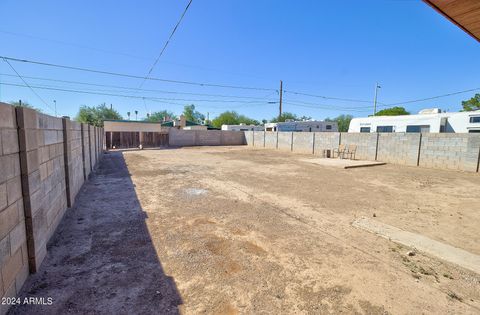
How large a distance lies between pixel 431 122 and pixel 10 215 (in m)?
23.0

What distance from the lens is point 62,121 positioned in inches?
170

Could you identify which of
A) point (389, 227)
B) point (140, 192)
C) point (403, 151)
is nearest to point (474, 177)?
point (403, 151)

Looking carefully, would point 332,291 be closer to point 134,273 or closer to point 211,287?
point 211,287

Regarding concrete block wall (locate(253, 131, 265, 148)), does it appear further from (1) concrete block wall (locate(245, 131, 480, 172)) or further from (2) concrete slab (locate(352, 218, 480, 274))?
(2) concrete slab (locate(352, 218, 480, 274))

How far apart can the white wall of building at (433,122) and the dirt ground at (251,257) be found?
1470 centimetres

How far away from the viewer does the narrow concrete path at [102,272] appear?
2.07m

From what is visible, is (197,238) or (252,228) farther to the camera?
(252,228)

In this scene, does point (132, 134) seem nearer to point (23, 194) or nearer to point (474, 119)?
point (23, 194)

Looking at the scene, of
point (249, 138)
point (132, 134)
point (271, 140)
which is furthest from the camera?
point (249, 138)

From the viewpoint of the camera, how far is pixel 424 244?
11.0ft

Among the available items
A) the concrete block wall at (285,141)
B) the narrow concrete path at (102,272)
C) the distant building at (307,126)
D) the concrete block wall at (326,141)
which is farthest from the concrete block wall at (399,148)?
the distant building at (307,126)

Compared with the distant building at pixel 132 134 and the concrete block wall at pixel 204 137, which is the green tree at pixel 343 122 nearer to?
the concrete block wall at pixel 204 137

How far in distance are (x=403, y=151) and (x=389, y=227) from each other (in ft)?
34.0

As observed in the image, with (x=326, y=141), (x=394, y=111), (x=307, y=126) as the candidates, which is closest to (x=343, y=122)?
(x=394, y=111)
